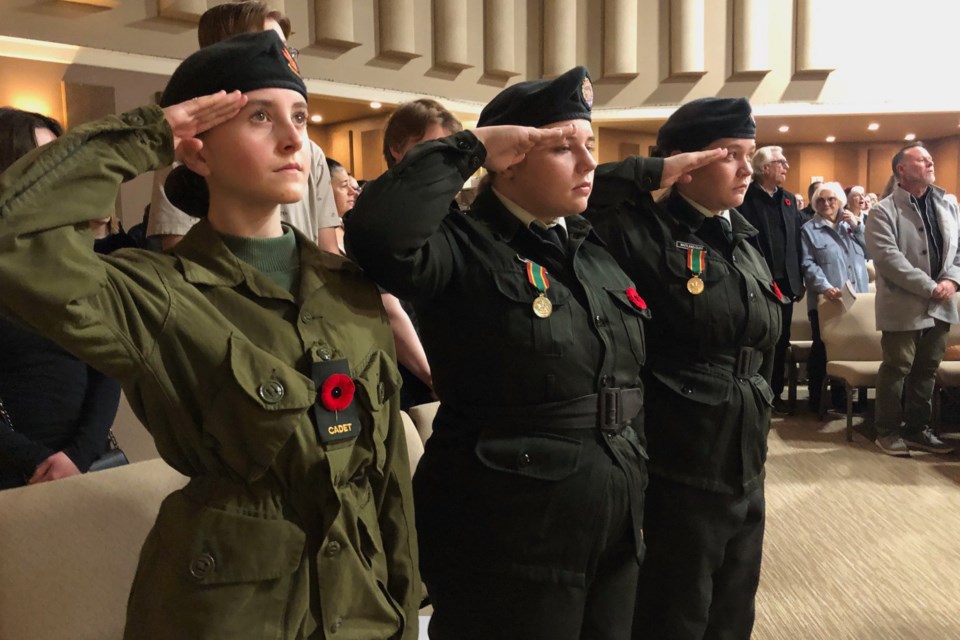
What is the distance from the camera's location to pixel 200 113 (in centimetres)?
97

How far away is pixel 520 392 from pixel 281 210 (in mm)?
756

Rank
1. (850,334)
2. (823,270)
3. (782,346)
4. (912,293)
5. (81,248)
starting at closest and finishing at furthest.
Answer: (81,248)
(912,293)
(850,334)
(782,346)
(823,270)

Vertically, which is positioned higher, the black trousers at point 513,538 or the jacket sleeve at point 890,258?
the jacket sleeve at point 890,258

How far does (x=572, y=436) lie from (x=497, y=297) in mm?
265

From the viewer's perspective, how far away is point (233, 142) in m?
1.02

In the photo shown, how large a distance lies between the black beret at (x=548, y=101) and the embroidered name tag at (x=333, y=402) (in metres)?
0.62

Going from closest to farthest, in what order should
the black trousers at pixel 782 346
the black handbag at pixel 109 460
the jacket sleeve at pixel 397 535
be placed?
the jacket sleeve at pixel 397 535 < the black handbag at pixel 109 460 < the black trousers at pixel 782 346

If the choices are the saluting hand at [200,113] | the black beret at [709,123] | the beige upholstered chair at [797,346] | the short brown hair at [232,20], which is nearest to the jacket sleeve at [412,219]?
the saluting hand at [200,113]

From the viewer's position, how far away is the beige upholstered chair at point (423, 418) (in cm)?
184

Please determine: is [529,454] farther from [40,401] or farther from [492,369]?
[40,401]

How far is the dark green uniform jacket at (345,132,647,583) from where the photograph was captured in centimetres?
124

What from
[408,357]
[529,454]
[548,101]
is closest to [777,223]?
[408,357]

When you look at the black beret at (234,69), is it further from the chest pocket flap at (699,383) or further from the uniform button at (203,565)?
the chest pocket flap at (699,383)

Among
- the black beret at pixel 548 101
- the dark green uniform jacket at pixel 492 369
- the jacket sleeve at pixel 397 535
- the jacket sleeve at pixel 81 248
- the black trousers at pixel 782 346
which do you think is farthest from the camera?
the black trousers at pixel 782 346
